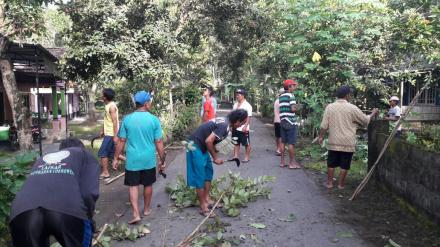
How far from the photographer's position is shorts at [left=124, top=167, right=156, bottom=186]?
575 centimetres

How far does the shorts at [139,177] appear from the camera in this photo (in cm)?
575

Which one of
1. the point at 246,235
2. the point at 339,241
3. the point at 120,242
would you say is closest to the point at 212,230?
the point at 246,235

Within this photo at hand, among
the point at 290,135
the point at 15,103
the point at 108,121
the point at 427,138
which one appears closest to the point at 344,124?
the point at 427,138

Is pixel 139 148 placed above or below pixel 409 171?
above

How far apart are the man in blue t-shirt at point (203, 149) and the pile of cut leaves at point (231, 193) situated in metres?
0.45

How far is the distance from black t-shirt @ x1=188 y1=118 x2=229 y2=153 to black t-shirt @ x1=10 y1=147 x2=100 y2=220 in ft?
8.38

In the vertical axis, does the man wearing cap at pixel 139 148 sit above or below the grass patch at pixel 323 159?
above

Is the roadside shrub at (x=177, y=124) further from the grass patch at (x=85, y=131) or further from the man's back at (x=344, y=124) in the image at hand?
the man's back at (x=344, y=124)

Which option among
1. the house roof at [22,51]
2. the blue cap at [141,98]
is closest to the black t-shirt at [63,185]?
the blue cap at [141,98]

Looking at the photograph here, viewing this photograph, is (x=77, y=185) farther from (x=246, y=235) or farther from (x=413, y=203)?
(x=413, y=203)

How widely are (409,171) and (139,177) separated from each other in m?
3.86

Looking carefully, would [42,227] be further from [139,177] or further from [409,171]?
[409,171]

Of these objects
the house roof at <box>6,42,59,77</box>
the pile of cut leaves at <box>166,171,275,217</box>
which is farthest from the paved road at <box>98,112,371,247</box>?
the house roof at <box>6,42,59,77</box>

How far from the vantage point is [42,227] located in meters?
3.12
